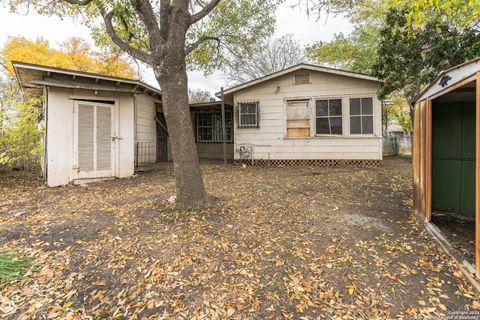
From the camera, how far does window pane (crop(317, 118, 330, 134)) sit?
28.3 feet

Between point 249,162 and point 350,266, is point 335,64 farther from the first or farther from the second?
point 350,266

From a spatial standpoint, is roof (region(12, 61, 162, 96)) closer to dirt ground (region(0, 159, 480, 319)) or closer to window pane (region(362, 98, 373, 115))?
dirt ground (region(0, 159, 480, 319))

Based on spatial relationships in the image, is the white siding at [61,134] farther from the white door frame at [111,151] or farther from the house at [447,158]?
Result: the house at [447,158]

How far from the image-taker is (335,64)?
631 inches

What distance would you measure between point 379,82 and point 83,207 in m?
9.21

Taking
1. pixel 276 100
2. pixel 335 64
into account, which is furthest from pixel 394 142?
pixel 276 100

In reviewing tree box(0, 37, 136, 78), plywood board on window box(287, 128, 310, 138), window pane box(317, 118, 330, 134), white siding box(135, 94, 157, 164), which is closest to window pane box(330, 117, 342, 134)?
window pane box(317, 118, 330, 134)

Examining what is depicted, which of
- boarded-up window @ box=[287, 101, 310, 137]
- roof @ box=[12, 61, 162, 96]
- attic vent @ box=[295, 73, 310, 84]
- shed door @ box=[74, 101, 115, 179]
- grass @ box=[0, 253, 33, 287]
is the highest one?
attic vent @ box=[295, 73, 310, 84]

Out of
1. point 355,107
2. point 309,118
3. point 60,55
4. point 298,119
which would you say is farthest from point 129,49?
point 60,55

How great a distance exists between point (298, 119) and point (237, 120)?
2.43 metres

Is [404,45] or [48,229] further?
[404,45]

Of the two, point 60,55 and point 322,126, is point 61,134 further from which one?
point 60,55

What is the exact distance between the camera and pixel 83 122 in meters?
6.16

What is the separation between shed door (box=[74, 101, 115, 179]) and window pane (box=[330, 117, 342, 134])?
24.0 ft
